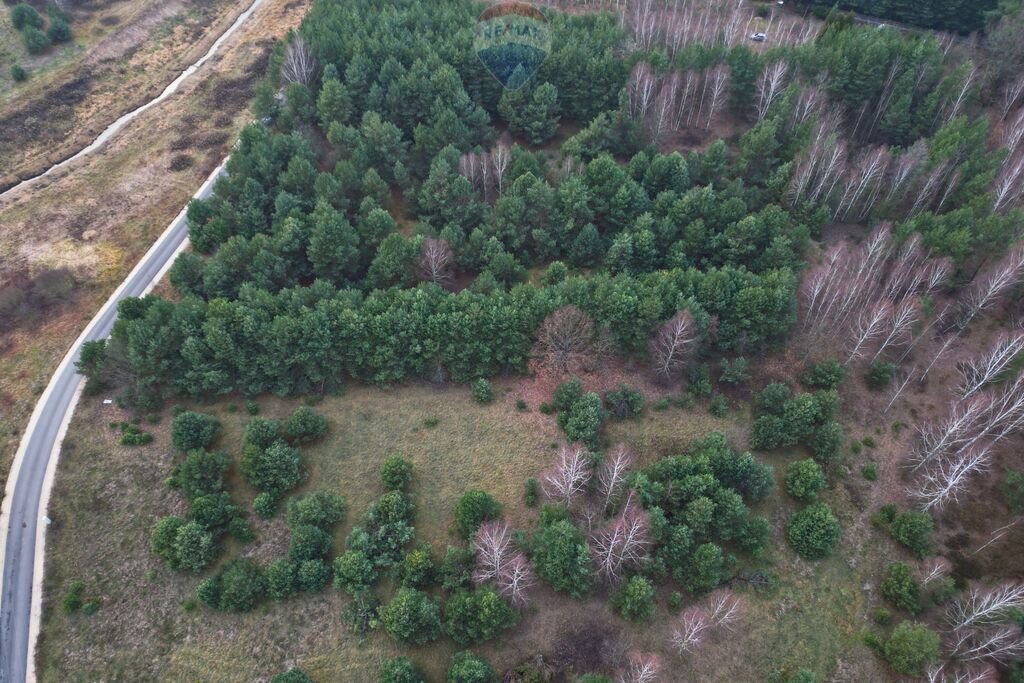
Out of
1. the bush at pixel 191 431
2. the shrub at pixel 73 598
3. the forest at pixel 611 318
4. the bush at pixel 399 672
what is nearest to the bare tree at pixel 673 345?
the forest at pixel 611 318

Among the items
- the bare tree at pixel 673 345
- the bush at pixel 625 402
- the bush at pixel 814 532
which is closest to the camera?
the bush at pixel 814 532

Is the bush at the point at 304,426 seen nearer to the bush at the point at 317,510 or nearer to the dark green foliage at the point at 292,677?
the bush at the point at 317,510

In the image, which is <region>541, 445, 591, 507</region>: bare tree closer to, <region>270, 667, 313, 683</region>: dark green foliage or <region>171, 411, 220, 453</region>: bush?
<region>270, 667, 313, 683</region>: dark green foliage

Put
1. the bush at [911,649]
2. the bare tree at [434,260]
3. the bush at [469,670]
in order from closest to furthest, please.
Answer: the bush at [469,670], the bush at [911,649], the bare tree at [434,260]

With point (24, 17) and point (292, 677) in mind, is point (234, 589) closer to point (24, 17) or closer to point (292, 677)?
point (292, 677)

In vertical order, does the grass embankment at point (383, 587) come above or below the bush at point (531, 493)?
below

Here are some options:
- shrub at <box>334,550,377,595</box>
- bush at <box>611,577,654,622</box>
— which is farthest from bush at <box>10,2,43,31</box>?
bush at <box>611,577,654,622</box>
